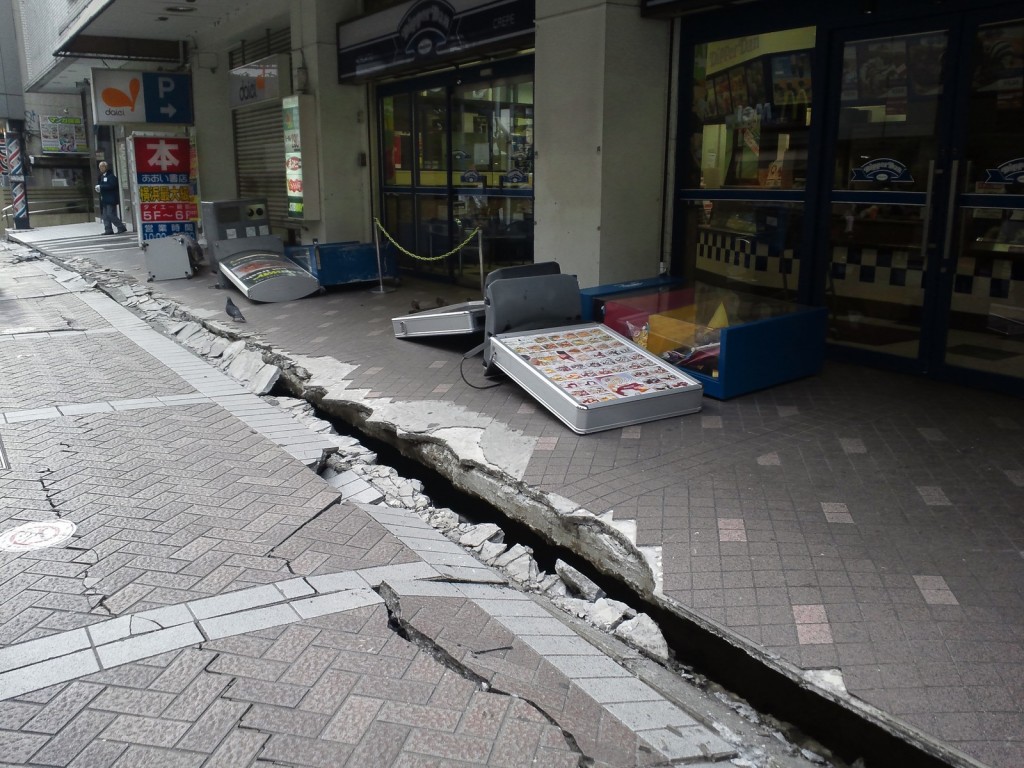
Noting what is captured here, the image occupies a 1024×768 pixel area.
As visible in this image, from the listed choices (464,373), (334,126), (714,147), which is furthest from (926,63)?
(334,126)

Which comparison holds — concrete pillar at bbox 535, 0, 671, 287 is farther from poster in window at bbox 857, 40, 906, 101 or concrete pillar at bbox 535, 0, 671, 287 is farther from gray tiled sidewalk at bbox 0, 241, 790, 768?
gray tiled sidewalk at bbox 0, 241, 790, 768

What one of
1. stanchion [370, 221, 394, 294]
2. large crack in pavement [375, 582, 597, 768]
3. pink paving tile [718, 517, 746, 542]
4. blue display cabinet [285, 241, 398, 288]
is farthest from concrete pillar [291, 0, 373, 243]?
large crack in pavement [375, 582, 597, 768]

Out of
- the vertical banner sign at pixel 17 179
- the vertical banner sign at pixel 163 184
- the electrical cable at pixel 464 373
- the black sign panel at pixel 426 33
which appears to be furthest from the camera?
→ the vertical banner sign at pixel 17 179

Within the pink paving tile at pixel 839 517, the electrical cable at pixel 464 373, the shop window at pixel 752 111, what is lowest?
the pink paving tile at pixel 839 517

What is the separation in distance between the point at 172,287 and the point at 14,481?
26.6ft

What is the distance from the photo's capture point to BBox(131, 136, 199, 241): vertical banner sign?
16297 millimetres

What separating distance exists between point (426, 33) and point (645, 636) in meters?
8.91

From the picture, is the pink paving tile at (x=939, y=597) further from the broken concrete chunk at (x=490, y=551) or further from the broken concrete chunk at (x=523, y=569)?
the broken concrete chunk at (x=490, y=551)

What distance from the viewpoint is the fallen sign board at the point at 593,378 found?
Result: 5.55 metres

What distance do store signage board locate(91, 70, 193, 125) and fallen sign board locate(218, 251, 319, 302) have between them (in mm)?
7324

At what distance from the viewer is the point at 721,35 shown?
25.1ft

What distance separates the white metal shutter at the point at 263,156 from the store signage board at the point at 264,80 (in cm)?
44

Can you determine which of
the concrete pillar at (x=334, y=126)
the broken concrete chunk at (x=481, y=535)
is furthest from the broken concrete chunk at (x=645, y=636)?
the concrete pillar at (x=334, y=126)

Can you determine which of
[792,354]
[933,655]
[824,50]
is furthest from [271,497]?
[824,50]
